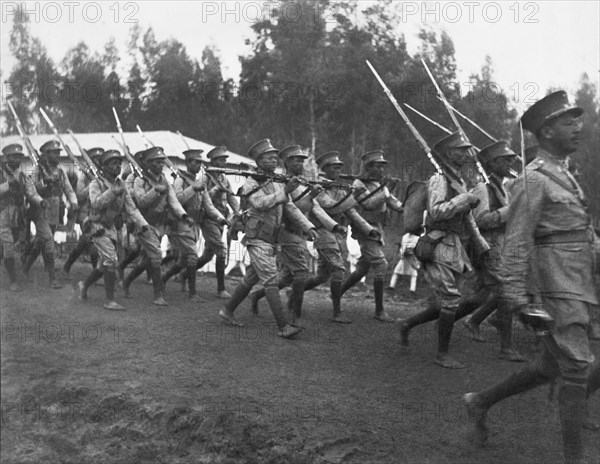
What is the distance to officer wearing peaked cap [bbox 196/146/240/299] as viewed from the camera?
9.33m

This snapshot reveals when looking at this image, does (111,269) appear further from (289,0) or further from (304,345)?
(289,0)

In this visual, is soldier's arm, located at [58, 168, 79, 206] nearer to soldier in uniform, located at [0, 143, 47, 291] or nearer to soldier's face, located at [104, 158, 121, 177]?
soldier in uniform, located at [0, 143, 47, 291]

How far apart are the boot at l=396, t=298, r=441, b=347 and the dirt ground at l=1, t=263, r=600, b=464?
0.17 m

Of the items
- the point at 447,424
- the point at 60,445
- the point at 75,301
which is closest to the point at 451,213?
the point at 447,424

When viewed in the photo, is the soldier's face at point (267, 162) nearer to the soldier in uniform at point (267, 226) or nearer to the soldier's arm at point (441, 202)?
the soldier in uniform at point (267, 226)

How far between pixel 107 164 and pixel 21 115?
1.36m

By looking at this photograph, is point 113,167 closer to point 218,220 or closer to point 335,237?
point 218,220

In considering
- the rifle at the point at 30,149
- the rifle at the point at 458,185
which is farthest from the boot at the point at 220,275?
the rifle at the point at 458,185

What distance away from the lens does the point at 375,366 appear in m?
6.19

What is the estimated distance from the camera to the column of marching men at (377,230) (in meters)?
3.87

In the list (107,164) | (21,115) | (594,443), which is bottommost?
(594,443)

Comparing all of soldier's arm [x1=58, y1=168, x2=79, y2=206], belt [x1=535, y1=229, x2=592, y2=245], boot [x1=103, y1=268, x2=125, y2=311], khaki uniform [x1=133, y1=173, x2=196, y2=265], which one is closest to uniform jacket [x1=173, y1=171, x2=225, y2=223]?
khaki uniform [x1=133, y1=173, x2=196, y2=265]

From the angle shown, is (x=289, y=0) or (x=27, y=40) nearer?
(x=27, y=40)

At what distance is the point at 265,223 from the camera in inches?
282
